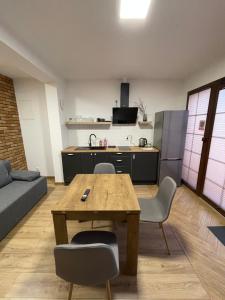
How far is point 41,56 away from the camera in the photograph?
2346mm

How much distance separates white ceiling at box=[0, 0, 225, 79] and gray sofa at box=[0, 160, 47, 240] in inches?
83.6

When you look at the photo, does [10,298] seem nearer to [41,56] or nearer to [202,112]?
[41,56]

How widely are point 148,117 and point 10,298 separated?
12.5 feet

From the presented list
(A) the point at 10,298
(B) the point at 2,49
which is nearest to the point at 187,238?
(A) the point at 10,298

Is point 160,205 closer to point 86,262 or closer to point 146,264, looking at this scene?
point 146,264

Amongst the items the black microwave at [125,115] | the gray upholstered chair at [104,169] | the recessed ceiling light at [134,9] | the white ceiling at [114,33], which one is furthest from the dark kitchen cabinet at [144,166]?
the recessed ceiling light at [134,9]

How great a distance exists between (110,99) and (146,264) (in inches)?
132

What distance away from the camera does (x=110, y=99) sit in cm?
378

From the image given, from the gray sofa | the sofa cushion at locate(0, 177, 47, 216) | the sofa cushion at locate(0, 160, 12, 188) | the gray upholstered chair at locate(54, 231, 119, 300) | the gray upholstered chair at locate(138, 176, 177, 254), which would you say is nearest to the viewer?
the gray upholstered chair at locate(54, 231, 119, 300)

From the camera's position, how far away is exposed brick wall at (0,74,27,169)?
3129mm

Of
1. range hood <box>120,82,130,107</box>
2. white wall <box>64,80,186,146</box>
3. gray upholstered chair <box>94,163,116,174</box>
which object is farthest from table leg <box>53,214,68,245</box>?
range hood <box>120,82,130,107</box>

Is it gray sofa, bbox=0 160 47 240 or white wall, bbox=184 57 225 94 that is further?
white wall, bbox=184 57 225 94

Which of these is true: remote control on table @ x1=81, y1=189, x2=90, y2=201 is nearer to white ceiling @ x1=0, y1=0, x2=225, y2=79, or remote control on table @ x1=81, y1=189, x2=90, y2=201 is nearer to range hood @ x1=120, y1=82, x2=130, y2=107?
white ceiling @ x1=0, y1=0, x2=225, y2=79

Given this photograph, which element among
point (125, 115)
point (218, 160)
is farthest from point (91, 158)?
point (218, 160)
